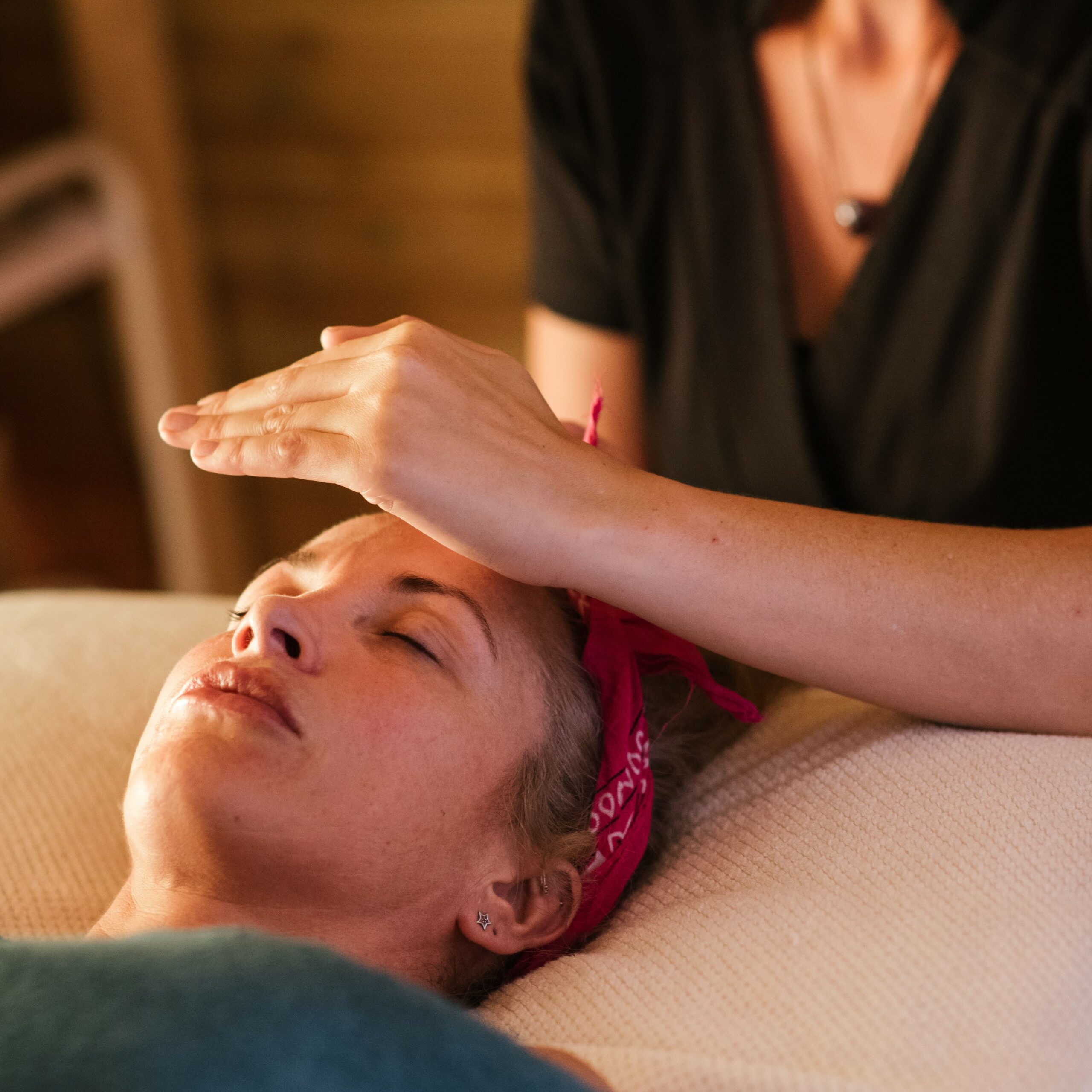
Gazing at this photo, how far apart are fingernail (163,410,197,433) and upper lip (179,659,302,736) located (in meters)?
0.16

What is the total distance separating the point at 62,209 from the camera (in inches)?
83.8

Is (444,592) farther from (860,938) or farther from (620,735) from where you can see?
(860,938)

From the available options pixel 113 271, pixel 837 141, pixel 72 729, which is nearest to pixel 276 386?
pixel 72 729

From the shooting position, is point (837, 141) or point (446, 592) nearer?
point (446, 592)

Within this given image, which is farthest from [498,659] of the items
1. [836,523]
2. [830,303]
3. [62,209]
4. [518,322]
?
[62,209]

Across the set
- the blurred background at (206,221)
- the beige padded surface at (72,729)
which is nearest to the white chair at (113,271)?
the blurred background at (206,221)

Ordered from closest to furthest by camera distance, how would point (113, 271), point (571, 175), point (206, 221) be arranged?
point (571, 175) < point (113, 271) < point (206, 221)

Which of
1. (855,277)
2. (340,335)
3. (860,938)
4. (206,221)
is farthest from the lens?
(206,221)

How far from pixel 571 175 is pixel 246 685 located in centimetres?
79

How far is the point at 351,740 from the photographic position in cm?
79

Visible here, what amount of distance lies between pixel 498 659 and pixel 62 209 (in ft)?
5.37

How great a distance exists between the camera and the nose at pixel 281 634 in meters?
0.81

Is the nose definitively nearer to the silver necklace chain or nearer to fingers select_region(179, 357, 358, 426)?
fingers select_region(179, 357, 358, 426)

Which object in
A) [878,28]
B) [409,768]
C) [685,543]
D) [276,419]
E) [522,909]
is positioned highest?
[878,28]
